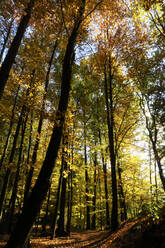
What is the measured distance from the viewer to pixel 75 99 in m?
11.6

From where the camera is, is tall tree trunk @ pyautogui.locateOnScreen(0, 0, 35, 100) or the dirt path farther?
the dirt path

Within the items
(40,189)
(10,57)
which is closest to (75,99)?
(10,57)

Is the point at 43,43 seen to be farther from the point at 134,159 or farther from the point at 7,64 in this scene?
the point at 134,159

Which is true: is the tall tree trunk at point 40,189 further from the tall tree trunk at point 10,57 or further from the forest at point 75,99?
the tall tree trunk at point 10,57

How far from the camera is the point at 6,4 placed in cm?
679

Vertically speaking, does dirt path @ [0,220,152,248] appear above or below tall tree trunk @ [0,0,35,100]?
below

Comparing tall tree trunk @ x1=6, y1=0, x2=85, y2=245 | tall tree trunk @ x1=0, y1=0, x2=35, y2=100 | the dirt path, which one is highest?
tall tree trunk @ x1=0, y1=0, x2=35, y2=100

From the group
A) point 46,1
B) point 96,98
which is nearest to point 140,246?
point 46,1

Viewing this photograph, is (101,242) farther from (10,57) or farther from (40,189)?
(10,57)

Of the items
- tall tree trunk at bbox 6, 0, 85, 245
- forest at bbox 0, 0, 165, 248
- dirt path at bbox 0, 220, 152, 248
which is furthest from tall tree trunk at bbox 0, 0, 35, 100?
dirt path at bbox 0, 220, 152, 248

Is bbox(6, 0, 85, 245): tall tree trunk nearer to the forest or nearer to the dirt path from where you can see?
the forest

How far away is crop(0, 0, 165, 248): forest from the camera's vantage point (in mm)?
4492

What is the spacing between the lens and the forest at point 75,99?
177 inches

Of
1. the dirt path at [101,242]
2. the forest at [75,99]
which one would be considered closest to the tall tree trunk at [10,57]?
the forest at [75,99]
